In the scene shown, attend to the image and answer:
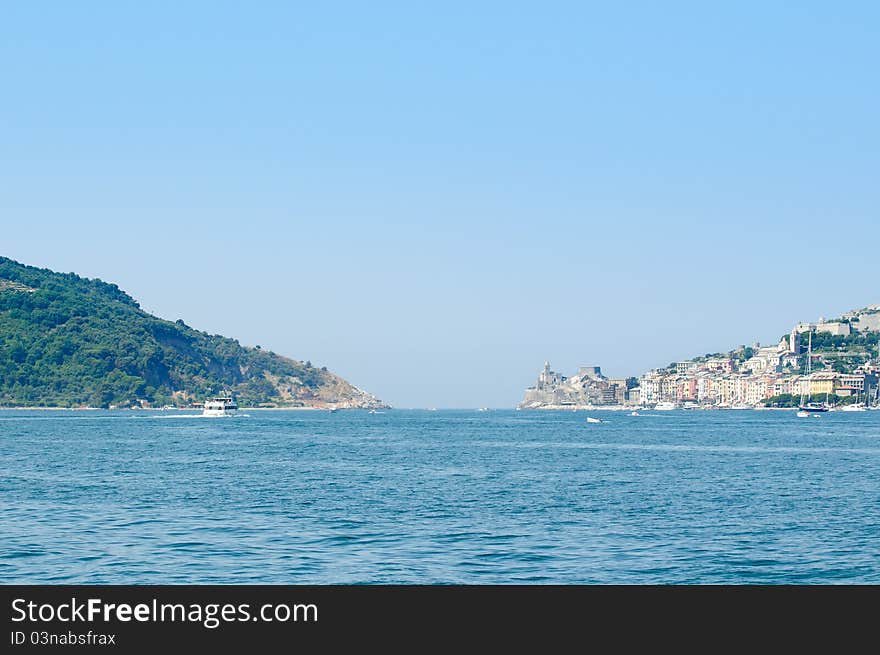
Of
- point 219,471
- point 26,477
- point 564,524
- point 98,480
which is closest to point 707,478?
point 564,524

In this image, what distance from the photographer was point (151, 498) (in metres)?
47.3

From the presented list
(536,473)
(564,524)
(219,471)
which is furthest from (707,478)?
(219,471)

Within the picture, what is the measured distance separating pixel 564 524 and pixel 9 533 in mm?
19512

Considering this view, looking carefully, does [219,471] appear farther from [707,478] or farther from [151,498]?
[707,478]

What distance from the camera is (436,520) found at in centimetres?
3919

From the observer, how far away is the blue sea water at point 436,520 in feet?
92.4

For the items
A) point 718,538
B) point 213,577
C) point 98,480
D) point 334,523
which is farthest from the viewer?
point 98,480

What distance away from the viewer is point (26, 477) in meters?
59.3

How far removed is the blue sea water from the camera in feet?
92.4
